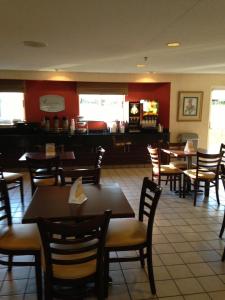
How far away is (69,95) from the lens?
677cm

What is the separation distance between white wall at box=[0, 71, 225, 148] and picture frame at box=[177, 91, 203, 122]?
0.10 m

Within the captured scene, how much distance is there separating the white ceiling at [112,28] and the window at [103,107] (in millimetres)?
2813

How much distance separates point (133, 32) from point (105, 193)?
1.68 m

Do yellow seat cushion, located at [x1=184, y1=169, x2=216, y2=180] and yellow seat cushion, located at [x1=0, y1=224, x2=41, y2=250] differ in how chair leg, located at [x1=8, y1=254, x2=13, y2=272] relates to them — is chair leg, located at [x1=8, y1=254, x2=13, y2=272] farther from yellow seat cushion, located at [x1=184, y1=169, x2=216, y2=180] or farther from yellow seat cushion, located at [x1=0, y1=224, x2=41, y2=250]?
yellow seat cushion, located at [x1=184, y1=169, x2=216, y2=180]

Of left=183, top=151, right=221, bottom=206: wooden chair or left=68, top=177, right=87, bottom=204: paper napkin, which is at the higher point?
left=68, top=177, right=87, bottom=204: paper napkin

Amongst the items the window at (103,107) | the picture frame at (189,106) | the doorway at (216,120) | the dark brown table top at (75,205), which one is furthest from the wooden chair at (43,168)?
the doorway at (216,120)

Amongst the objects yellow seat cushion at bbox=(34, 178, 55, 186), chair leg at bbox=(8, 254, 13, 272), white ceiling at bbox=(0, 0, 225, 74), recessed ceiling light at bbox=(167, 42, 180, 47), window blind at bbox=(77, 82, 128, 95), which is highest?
recessed ceiling light at bbox=(167, 42, 180, 47)

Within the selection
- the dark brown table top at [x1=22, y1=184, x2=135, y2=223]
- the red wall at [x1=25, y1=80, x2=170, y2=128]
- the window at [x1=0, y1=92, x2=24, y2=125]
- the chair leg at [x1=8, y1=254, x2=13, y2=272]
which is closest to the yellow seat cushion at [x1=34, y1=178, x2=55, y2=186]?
the dark brown table top at [x1=22, y1=184, x2=135, y2=223]

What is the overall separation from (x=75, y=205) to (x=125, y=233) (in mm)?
490

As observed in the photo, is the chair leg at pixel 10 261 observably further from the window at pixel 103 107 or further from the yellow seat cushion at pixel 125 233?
the window at pixel 103 107

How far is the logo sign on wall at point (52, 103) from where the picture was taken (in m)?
6.66

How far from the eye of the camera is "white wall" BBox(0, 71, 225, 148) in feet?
20.8

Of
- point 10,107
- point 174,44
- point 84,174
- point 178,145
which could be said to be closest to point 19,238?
point 84,174

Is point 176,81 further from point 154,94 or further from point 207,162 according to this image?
point 207,162
